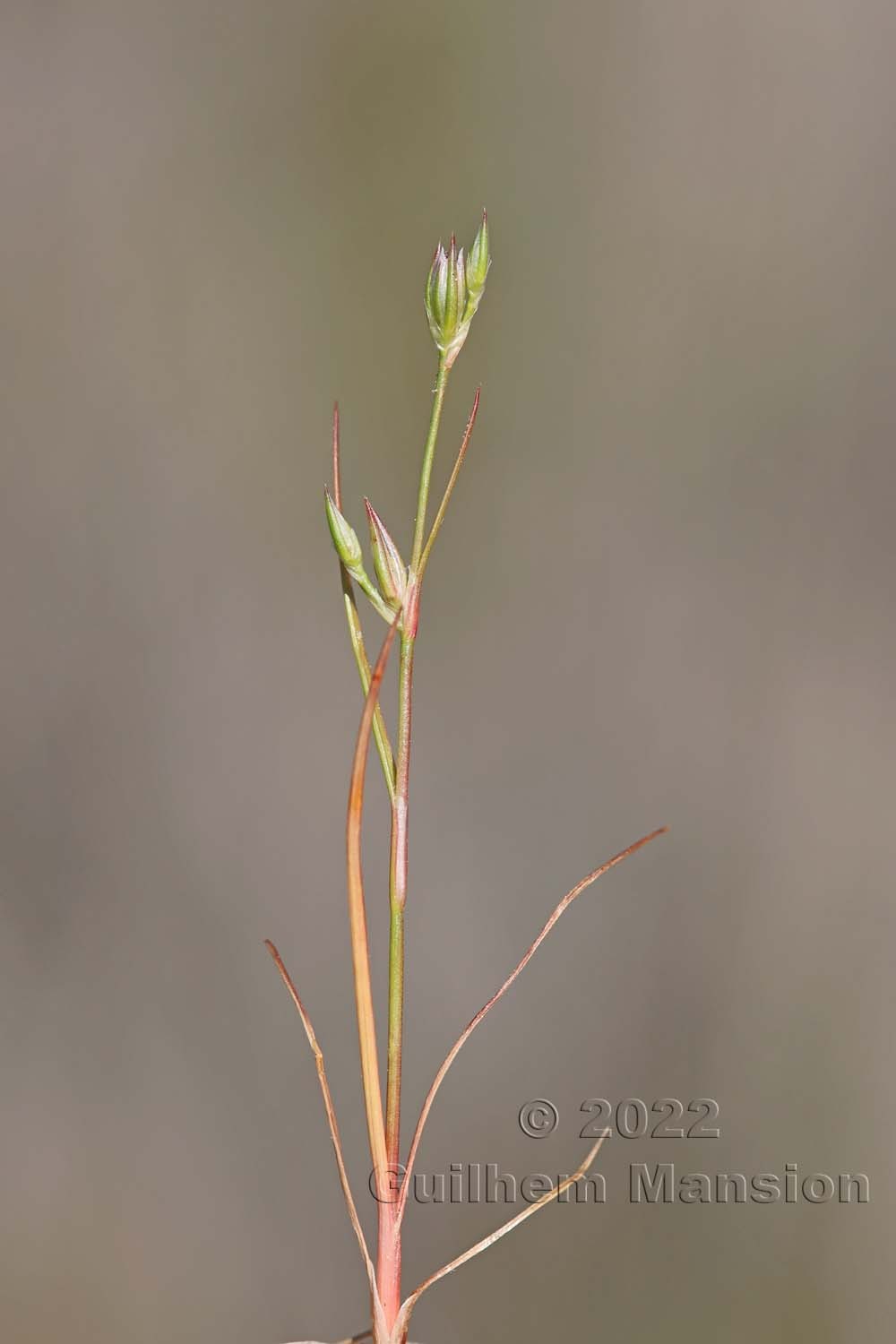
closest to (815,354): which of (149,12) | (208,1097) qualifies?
(149,12)

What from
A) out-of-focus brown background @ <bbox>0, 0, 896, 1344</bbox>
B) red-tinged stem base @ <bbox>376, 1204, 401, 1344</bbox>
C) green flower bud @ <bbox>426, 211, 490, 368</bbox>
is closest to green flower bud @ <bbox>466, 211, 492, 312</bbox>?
green flower bud @ <bbox>426, 211, 490, 368</bbox>

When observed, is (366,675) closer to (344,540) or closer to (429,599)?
(344,540)

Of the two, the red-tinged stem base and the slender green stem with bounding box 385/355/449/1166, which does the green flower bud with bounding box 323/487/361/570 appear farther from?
the red-tinged stem base

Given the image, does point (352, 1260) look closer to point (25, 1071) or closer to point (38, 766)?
point (25, 1071)

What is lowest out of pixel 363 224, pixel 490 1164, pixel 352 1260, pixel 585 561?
pixel 352 1260

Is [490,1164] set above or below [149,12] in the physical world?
below

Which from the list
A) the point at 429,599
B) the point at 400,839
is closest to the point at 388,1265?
the point at 400,839
